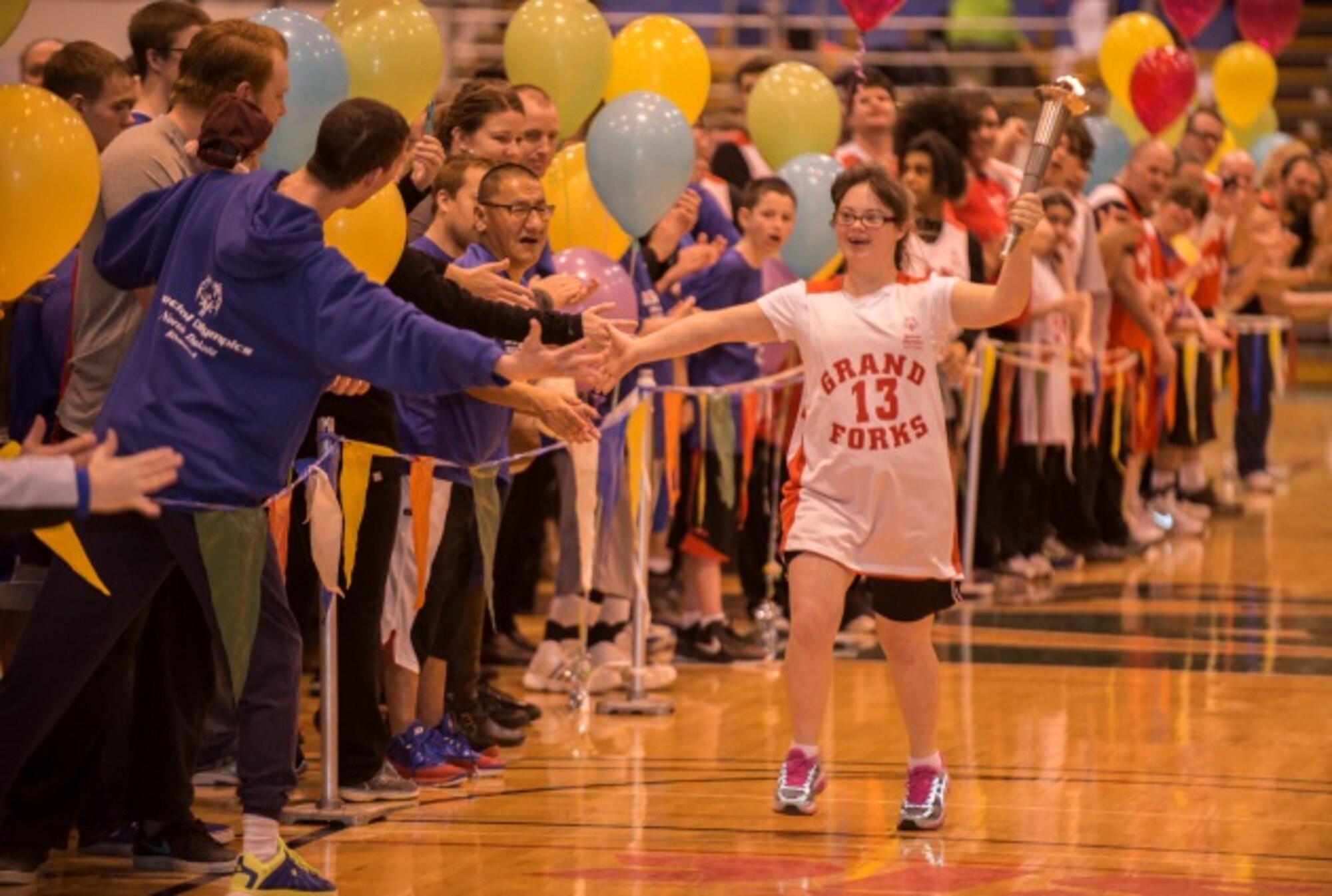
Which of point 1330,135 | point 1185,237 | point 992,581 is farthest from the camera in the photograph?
point 1330,135

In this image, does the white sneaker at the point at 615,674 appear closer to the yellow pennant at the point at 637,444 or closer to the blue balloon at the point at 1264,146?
the yellow pennant at the point at 637,444

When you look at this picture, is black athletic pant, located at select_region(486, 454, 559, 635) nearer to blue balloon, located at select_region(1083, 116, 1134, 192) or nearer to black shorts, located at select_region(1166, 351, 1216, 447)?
blue balloon, located at select_region(1083, 116, 1134, 192)

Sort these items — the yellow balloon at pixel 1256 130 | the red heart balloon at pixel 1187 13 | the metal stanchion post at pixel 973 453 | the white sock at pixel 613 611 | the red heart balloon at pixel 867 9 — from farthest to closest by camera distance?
the yellow balloon at pixel 1256 130 → the red heart balloon at pixel 1187 13 → the metal stanchion post at pixel 973 453 → the red heart balloon at pixel 867 9 → the white sock at pixel 613 611

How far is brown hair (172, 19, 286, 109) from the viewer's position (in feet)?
18.5

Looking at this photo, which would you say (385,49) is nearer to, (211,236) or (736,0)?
(211,236)

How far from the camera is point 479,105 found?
289 inches

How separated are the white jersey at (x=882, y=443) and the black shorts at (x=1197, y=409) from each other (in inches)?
273

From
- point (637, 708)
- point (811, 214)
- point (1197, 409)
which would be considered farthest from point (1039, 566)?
point (637, 708)

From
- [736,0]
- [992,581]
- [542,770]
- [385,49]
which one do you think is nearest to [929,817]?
[542,770]

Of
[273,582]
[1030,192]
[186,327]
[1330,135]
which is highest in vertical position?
[1330,135]

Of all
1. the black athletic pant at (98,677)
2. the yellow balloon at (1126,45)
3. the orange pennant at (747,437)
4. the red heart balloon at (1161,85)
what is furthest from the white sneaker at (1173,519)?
the black athletic pant at (98,677)

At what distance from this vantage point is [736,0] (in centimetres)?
1911

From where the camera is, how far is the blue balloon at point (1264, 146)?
15570mm

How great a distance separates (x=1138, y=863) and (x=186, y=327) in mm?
2624
